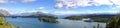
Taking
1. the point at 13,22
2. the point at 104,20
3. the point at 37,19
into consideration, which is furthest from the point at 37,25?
the point at 104,20

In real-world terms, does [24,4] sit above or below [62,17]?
above

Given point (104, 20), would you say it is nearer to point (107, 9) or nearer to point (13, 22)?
point (107, 9)

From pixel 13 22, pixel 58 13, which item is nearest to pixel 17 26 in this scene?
pixel 13 22

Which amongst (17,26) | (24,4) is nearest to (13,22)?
(17,26)

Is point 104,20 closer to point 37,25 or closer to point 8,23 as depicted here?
point 37,25

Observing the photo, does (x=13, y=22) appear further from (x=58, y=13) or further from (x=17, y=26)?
(x=58, y=13)

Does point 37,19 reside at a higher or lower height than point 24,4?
lower

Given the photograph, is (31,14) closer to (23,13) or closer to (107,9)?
(23,13)
